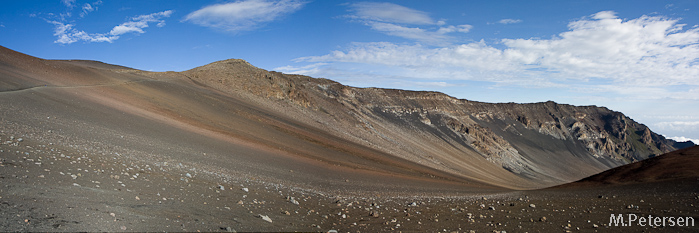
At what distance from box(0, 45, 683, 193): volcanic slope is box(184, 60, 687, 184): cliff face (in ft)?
1.74

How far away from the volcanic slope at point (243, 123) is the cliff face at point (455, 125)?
0.53 metres

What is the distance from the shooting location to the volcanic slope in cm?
1928

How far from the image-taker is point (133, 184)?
35.9 ft

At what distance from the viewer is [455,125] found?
100 meters

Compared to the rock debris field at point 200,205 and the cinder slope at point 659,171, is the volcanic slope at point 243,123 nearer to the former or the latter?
the rock debris field at point 200,205

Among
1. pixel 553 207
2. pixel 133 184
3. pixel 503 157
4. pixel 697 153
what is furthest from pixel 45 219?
pixel 503 157

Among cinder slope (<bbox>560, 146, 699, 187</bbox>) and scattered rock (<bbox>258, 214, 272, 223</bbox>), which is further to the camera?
cinder slope (<bbox>560, 146, 699, 187</bbox>)

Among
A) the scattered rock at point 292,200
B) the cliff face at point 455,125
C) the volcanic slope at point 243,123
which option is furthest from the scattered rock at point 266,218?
the cliff face at point 455,125

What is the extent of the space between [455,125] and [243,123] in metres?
75.9

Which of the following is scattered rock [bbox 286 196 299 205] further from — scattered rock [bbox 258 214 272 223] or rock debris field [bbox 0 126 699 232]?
scattered rock [bbox 258 214 272 223]

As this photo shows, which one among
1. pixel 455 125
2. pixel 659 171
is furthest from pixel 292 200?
pixel 455 125

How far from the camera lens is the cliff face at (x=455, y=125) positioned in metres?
57.3

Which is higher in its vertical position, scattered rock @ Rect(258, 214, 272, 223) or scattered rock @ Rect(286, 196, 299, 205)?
scattered rock @ Rect(258, 214, 272, 223)

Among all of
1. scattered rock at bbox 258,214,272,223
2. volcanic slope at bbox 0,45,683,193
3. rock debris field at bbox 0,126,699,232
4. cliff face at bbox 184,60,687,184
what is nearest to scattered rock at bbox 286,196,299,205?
rock debris field at bbox 0,126,699,232
